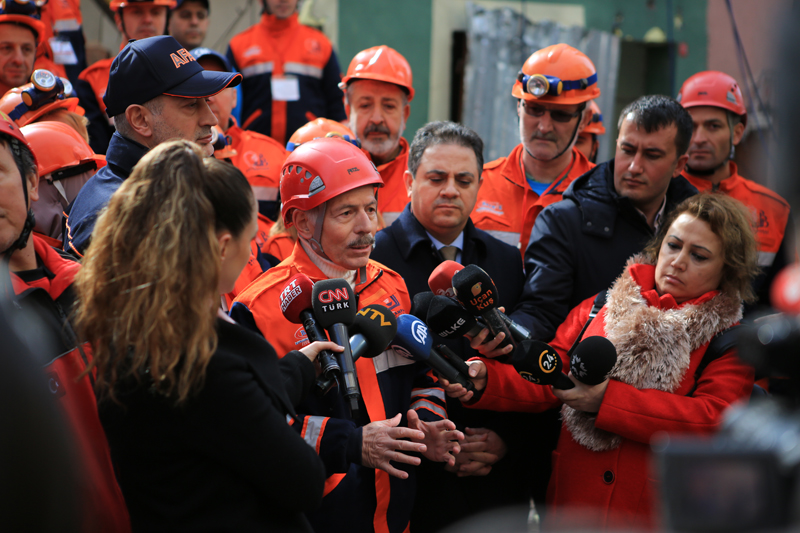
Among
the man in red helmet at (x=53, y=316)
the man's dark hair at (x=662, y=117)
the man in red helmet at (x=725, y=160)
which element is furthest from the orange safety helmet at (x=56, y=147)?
the man in red helmet at (x=725, y=160)

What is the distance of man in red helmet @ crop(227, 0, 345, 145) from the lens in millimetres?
6426

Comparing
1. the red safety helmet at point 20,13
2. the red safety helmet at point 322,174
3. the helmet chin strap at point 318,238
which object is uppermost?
the red safety helmet at point 20,13

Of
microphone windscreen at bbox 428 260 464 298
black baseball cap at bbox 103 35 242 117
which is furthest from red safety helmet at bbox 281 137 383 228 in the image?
black baseball cap at bbox 103 35 242 117

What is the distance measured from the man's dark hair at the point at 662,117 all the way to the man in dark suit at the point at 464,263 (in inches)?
34.6

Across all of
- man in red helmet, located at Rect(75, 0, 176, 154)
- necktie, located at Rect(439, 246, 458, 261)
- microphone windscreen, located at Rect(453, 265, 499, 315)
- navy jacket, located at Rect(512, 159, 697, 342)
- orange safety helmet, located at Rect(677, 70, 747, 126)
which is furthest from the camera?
man in red helmet, located at Rect(75, 0, 176, 154)

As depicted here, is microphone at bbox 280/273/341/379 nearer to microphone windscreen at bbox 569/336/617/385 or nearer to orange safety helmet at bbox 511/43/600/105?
microphone windscreen at bbox 569/336/617/385

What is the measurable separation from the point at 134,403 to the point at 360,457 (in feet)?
3.07

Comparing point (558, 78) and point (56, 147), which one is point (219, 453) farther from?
point (558, 78)

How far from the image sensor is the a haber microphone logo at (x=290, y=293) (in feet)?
8.20

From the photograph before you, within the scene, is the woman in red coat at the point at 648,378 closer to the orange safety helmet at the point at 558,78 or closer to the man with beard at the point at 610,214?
the man with beard at the point at 610,214

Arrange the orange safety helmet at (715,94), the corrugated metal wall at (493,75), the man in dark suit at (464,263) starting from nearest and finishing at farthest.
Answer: the man in dark suit at (464,263)
the orange safety helmet at (715,94)
the corrugated metal wall at (493,75)

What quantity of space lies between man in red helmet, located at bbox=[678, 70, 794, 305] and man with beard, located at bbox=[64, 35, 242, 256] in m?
3.39

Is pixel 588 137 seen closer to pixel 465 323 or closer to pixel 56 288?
pixel 465 323

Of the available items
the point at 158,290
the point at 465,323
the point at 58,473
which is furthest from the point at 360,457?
the point at 58,473
